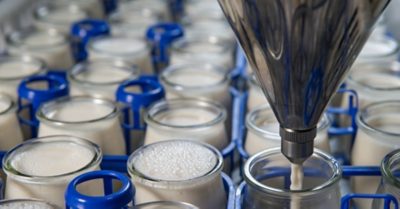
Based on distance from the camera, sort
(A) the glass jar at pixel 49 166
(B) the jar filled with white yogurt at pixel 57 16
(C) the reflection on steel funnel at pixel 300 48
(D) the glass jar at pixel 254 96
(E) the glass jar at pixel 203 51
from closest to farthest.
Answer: (C) the reflection on steel funnel at pixel 300 48 < (A) the glass jar at pixel 49 166 < (D) the glass jar at pixel 254 96 < (E) the glass jar at pixel 203 51 < (B) the jar filled with white yogurt at pixel 57 16

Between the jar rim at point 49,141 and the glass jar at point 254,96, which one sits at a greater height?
the jar rim at point 49,141

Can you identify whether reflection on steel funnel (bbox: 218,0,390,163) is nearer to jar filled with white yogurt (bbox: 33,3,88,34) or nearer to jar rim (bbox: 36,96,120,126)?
jar rim (bbox: 36,96,120,126)

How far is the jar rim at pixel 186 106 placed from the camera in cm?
66

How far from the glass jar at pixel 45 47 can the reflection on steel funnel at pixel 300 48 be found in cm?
47

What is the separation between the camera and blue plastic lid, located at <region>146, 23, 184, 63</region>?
949 millimetres

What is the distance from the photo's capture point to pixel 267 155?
0.57 meters

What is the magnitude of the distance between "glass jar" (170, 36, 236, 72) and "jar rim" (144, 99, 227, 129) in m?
0.13

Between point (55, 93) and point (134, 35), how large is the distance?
269 mm

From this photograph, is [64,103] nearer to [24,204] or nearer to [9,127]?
[9,127]

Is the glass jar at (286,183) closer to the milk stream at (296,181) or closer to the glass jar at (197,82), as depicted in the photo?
the milk stream at (296,181)

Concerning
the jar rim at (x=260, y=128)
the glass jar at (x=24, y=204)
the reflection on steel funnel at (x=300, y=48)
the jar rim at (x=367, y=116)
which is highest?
the reflection on steel funnel at (x=300, y=48)

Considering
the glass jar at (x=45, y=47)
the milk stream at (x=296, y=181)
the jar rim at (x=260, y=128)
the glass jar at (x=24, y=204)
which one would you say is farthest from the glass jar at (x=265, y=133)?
the glass jar at (x=45, y=47)

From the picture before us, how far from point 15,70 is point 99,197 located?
42 centimetres

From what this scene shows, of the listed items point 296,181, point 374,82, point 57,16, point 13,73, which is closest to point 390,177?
point 296,181
